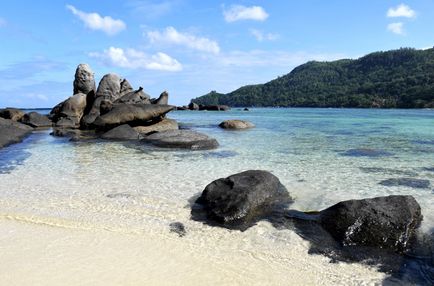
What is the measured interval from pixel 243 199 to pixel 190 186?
2.64m

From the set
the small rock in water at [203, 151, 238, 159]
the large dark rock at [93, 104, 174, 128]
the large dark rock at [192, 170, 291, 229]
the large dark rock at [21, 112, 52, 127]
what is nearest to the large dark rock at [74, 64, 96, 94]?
the large dark rock at [21, 112, 52, 127]

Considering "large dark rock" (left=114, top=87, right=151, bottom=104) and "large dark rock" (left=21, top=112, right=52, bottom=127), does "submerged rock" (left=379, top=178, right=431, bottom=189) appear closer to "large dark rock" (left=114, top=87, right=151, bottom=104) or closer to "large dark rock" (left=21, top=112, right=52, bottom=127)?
"large dark rock" (left=114, top=87, right=151, bottom=104)

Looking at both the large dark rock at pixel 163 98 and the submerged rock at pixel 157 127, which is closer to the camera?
the submerged rock at pixel 157 127

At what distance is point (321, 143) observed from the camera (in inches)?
800

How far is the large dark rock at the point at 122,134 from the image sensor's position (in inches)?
869

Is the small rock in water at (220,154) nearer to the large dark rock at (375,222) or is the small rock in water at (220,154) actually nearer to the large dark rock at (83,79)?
the large dark rock at (375,222)

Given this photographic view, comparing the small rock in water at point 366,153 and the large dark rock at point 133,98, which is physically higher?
the large dark rock at point 133,98

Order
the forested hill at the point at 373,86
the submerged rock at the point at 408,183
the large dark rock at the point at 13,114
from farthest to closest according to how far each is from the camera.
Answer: the forested hill at the point at 373,86, the large dark rock at the point at 13,114, the submerged rock at the point at 408,183

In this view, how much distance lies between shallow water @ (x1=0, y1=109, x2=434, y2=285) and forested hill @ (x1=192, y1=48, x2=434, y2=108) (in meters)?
102

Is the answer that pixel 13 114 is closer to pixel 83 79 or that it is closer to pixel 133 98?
pixel 83 79

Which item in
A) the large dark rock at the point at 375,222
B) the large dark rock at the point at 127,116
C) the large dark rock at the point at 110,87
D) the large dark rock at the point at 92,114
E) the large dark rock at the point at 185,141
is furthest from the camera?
the large dark rock at the point at 110,87

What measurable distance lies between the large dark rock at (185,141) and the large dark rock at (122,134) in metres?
3.20

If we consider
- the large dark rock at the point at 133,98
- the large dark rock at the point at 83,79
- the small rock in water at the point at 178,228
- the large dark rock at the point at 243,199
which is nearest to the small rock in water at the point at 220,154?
the large dark rock at the point at 243,199

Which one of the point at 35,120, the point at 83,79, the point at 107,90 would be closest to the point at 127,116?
the point at 107,90
